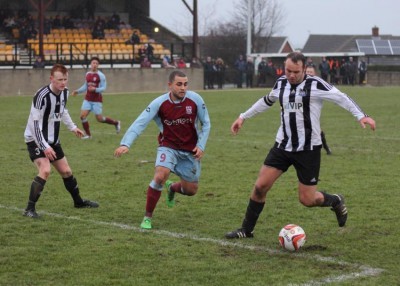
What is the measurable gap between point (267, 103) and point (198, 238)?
148 cm

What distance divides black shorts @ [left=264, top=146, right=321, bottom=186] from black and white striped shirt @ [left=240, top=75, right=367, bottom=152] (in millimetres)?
56

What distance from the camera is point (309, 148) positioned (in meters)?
7.54

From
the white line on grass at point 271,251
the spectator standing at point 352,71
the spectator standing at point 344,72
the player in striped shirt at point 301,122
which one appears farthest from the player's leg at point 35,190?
the spectator standing at point 352,71

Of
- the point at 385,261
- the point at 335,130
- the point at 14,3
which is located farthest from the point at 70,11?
the point at 385,261

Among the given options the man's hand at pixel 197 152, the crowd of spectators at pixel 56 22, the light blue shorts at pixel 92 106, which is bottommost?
the light blue shorts at pixel 92 106

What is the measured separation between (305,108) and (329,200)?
0.99 meters

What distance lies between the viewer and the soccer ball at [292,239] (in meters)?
7.21

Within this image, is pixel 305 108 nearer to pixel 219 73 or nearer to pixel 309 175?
pixel 309 175

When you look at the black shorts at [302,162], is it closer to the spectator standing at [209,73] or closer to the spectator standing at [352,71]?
the spectator standing at [209,73]

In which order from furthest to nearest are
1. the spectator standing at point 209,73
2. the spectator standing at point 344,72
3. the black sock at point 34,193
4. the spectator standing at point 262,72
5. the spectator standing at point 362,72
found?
the spectator standing at point 362,72 < the spectator standing at point 344,72 < the spectator standing at point 262,72 < the spectator standing at point 209,73 < the black sock at point 34,193

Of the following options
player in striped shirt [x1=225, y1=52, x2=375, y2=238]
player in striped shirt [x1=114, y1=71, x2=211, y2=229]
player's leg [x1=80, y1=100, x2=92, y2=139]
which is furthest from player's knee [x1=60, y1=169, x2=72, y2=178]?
→ player's leg [x1=80, y1=100, x2=92, y2=139]

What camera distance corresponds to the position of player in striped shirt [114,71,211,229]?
8.22 metres

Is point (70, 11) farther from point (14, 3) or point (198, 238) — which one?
point (198, 238)

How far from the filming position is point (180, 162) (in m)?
8.48
